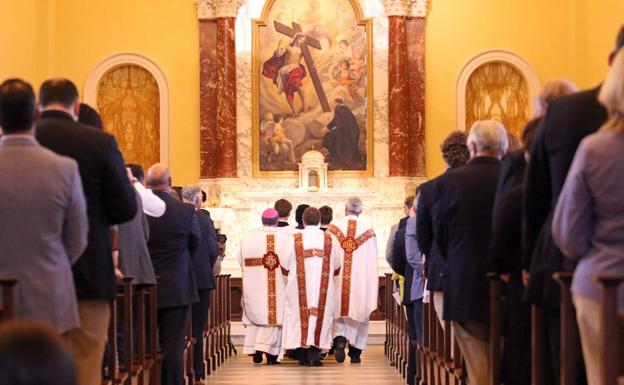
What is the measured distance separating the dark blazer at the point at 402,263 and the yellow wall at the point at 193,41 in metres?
8.99

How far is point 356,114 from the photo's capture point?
66.5 feet

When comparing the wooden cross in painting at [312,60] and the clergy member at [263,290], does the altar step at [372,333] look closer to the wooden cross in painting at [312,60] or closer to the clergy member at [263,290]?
the clergy member at [263,290]

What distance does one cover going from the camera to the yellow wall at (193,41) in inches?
800

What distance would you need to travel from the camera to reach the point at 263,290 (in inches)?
558

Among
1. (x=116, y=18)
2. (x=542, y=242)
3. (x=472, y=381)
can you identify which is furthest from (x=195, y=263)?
(x=116, y=18)

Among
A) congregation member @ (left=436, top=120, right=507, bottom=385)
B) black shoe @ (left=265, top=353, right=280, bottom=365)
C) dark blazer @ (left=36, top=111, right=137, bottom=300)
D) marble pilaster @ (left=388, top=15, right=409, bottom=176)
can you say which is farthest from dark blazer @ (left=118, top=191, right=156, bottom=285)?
marble pilaster @ (left=388, top=15, right=409, bottom=176)

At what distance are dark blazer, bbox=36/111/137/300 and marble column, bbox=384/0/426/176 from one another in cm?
1429

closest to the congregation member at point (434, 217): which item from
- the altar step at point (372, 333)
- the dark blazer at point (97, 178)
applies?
the dark blazer at point (97, 178)

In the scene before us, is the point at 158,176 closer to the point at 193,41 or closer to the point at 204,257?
the point at 204,257

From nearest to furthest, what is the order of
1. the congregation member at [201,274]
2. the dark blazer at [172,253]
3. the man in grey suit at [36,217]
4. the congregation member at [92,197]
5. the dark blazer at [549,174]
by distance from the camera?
the dark blazer at [549,174] < the man in grey suit at [36,217] < the congregation member at [92,197] < the dark blazer at [172,253] < the congregation member at [201,274]

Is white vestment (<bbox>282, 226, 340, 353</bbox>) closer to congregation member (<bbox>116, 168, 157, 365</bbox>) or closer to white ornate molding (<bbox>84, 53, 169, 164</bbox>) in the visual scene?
congregation member (<bbox>116, 168, 157, 365</bbox>)

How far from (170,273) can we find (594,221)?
198 inches

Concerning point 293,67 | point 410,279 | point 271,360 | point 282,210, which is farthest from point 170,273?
point 293,67

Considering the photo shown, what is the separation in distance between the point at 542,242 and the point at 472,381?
2.04 m
